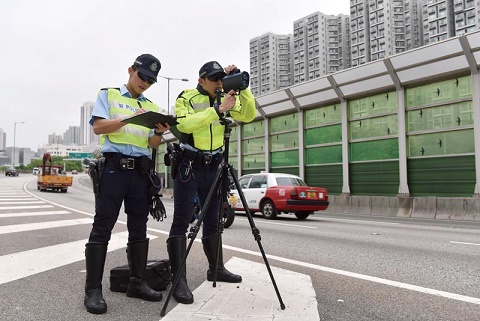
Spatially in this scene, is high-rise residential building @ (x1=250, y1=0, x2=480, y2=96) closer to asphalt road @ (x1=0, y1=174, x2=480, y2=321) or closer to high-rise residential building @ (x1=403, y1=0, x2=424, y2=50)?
high-rise residential building @ (x1=403, y1=0, x2=424, y2=50)

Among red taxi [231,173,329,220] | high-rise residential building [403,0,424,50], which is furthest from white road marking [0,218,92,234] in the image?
high-rise residential building [403,0,424,50]

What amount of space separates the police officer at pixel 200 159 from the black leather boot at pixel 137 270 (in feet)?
0.76

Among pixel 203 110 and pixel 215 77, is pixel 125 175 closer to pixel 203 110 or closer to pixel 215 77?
pixel 203 110

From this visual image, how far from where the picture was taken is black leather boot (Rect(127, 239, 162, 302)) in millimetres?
3057

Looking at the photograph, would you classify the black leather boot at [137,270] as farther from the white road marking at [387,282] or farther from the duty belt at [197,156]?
the white road marking at [387,282]

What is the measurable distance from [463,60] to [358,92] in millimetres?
4246

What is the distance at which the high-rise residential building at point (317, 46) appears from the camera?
12150cm

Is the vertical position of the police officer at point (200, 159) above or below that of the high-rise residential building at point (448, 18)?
below

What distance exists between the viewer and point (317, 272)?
412cm

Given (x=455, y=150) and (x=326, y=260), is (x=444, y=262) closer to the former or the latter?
(x=326, y=260)

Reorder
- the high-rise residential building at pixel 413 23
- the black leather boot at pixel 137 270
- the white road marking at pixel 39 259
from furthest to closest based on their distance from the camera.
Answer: the high-rise residential building at pixel 413 23
the white road marking at pixel 39 259
the black leather boot at pixel 137 270

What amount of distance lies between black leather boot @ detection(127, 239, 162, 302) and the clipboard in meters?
1.04

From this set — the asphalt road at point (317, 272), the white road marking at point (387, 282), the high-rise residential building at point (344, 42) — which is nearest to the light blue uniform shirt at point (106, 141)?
the asphalt road at point (317, 272)

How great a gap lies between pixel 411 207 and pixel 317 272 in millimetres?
10770
